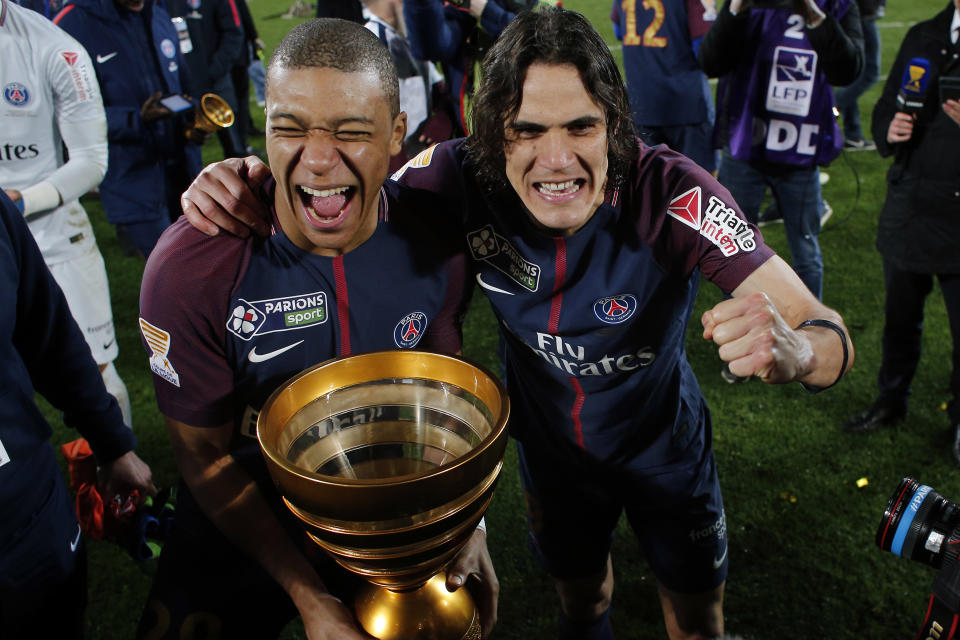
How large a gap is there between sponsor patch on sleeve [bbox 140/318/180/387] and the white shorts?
1.80 metres

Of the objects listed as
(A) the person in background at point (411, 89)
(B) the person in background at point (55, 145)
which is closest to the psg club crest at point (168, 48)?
(B) the person in background at point (55, 145)

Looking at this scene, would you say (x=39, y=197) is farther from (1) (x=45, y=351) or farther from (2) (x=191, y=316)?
(2) (x=191, y=316)

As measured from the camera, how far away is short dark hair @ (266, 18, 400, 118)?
1.45m

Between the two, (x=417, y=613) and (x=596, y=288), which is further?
(x=596, y=288)

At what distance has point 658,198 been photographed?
1746mm

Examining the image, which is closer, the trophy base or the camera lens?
the trophy base

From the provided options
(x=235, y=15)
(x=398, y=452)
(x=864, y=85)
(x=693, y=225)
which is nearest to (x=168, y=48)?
(x=235, y=15)

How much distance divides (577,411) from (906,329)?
2.18 m

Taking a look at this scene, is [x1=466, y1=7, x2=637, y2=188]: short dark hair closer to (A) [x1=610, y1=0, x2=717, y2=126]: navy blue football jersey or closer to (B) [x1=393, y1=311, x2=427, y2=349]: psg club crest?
(B) [x1=393, y1=311, x2=427, y2=349]: psg club crest

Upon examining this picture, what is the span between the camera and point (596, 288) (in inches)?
70.1

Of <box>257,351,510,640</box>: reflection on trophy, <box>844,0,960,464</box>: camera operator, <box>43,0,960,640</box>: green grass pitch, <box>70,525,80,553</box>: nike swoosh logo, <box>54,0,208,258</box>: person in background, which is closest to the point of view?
<box>257,351,510,640</box>: reflection on trophy

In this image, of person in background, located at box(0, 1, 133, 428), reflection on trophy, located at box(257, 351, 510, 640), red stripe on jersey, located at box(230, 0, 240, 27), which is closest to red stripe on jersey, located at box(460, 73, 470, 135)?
person in background, located at box(0, 1, 133, 428)

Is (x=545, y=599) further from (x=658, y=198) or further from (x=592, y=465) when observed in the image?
(x=658, y=198)

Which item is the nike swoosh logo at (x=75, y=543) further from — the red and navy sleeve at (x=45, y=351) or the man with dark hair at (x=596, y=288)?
the man with dark hair at (x=596, y=288)
